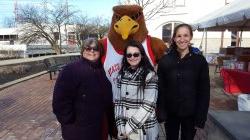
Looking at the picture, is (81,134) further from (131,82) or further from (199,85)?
(199,85)

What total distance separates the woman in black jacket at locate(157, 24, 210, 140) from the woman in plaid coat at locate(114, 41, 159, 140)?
0.20 metres

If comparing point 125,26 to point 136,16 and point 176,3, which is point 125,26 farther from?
point 176,3

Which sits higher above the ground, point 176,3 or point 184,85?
point 176,3

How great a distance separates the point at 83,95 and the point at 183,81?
3.16 feet

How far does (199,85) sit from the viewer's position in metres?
3.58

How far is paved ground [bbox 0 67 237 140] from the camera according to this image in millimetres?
6410

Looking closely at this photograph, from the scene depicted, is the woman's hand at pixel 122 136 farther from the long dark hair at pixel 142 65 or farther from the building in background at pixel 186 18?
the building in background at pixel 186 18

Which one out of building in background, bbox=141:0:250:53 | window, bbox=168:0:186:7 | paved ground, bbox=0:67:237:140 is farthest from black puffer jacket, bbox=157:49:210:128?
window, bbox=168:0:186:7

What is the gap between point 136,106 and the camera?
132 inches

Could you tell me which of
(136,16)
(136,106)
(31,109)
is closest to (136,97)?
(136,106)

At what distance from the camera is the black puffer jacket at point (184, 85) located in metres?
3.50

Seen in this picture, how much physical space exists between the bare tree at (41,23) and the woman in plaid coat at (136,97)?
88.4 ft

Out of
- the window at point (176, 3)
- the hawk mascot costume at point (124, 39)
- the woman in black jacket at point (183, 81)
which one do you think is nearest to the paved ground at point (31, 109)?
the hawk mascot costume at point (124, 39)

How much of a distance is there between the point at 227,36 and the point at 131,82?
2758cm
